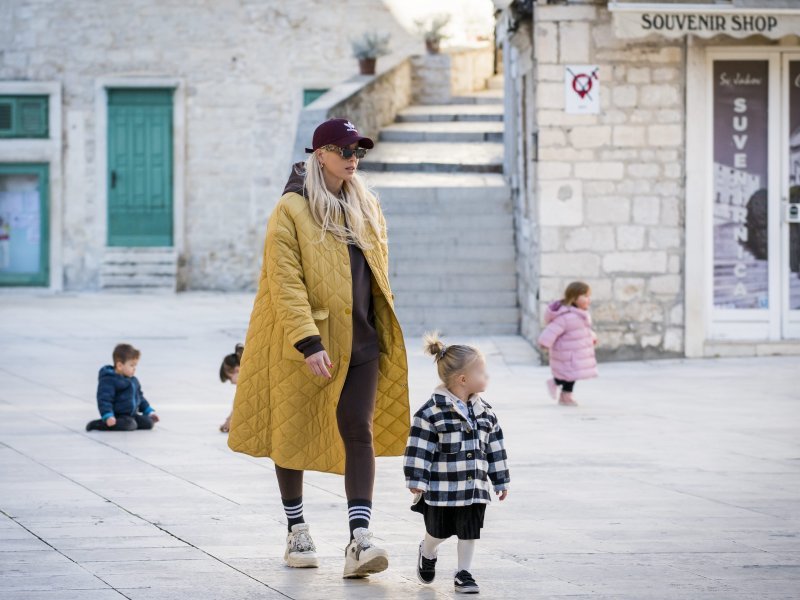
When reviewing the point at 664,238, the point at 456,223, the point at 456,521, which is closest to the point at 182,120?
the point at 456,223

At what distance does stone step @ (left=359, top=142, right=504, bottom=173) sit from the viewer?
18.4 metres

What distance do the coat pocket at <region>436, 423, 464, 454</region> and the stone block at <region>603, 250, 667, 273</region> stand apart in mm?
8598

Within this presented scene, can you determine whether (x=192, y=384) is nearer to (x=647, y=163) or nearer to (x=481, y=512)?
(x=647, y=163)

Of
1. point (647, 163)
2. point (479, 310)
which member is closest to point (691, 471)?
point (647, 163)

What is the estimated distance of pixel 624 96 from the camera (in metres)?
13.6

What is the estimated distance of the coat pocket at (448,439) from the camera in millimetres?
5184

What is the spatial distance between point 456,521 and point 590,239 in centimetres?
864

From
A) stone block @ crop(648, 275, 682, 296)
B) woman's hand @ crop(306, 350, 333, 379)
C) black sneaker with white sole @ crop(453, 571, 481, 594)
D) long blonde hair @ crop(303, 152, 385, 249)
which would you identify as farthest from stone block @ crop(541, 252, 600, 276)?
black sneaker with white sole @ crop(453, 571, 481, 594)

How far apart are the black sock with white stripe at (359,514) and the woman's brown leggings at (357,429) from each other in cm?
2

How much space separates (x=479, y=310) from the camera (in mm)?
15562

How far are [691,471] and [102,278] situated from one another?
17457mm

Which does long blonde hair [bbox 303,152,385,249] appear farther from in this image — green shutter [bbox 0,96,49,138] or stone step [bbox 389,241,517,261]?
green shutter [bbox 0,96,49,138]

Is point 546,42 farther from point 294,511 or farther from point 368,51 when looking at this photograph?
point 294,511

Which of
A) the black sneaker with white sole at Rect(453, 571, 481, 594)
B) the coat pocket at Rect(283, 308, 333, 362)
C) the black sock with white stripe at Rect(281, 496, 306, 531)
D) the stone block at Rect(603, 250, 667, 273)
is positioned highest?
the stone block at Rect(603, 250, 667, 273)
